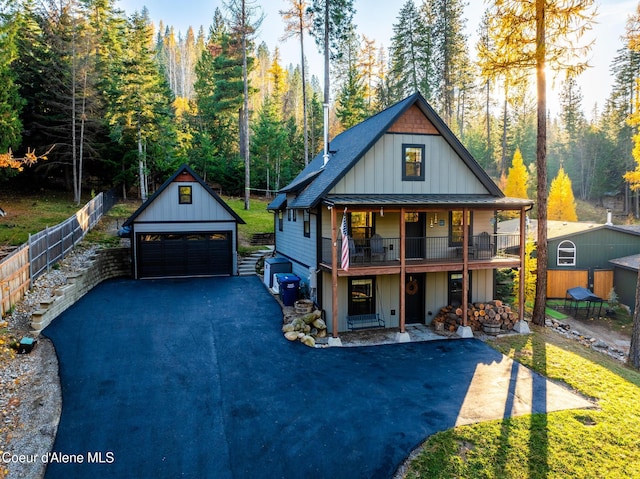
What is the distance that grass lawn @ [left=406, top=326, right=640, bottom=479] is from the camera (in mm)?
6109

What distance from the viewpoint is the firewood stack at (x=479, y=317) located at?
43.2ft

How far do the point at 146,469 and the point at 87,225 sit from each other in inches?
675

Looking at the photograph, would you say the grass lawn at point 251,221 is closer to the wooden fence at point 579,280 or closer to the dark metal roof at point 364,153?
the dark metal roof at point 364,153

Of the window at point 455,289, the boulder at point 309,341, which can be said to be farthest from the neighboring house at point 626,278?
the boulder at point 309,341

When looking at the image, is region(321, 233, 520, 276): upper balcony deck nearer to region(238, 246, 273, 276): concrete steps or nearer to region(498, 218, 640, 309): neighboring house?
region(238, 246, 273, 276): concrete steps

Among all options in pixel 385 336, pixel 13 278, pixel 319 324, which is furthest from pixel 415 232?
pixel 13 278

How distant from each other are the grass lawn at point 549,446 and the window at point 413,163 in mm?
8013

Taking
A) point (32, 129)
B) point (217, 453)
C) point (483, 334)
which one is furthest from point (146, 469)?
point (32, 129)

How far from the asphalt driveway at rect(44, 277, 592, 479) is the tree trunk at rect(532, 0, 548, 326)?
15.3ft

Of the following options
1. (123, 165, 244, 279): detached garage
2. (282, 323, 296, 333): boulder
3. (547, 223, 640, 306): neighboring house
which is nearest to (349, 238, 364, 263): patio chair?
(282, 323, 296, 333): boulder

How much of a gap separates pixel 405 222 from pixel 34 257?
13.0 metres

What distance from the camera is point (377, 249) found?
509 inches

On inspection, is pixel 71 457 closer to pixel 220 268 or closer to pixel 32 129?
pixel 220 268

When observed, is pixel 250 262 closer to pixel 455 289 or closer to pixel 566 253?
pixel 455 289
